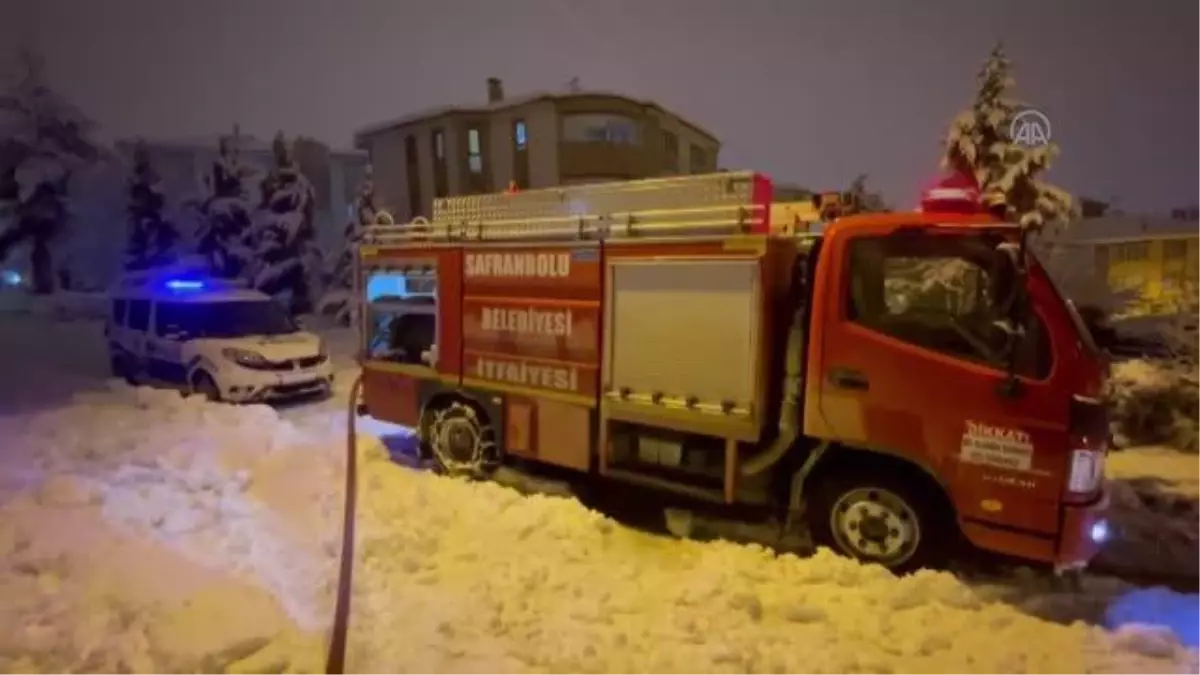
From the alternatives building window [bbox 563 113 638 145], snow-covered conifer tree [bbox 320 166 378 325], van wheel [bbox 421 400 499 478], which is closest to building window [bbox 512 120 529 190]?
building window [bbox 563 113 638 145]

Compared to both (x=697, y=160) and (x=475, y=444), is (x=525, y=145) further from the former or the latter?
(x=475, y=444)

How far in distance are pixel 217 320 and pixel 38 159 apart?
27547 millimetres

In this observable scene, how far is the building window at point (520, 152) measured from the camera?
2773 centimetres

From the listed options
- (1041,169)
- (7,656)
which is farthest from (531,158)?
(7,656)

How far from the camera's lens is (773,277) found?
6.14 meters

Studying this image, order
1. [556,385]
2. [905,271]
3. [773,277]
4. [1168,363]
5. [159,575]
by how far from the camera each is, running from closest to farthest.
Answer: [159,575] < [905,271] < [773,277] < [556,385] < [1168,363]

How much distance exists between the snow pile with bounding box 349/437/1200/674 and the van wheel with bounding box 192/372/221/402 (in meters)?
7.07

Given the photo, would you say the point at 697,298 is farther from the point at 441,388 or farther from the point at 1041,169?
the point at 1041,169

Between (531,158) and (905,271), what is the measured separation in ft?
75.3

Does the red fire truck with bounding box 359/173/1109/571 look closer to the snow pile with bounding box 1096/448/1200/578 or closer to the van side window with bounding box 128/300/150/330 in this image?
the snow pile with bounding box 1096/448/1200/578

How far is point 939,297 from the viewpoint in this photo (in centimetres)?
565

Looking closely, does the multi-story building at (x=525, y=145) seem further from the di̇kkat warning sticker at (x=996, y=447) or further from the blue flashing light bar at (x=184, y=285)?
the di̇kkat warning sticker at (x=996, y=447)

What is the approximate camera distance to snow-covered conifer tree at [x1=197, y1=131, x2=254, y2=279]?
29.2 m

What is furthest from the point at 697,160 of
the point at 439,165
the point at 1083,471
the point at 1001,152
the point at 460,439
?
the point at 1083,471
